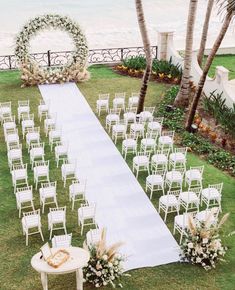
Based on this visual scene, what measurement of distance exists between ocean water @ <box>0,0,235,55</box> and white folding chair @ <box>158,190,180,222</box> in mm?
20352

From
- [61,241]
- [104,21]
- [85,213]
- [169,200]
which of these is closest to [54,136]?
[85,213]

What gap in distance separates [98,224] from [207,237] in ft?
12.8

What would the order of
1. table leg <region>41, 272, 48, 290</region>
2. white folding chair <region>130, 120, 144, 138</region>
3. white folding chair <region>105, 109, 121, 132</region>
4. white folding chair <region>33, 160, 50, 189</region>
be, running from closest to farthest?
table leg <region>41, 272, 48, 290</region> < white folding chair <region>33, 160, 50, 189</region> < white folding chair <region>130, 120, 144, 138</region> < white folding chair <region>105, 109, 121, 132</region>

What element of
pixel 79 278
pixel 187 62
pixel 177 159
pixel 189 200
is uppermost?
pixel 187 62

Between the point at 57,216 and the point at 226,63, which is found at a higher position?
the point at 226,63

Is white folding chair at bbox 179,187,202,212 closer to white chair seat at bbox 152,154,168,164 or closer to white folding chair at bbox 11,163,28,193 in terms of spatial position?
white chair seat at bbox 152,154,168,164

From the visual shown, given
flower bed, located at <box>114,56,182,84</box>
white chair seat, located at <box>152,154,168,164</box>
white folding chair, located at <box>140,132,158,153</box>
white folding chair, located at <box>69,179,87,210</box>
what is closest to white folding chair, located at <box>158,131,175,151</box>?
white folding chair, located at <box>140,132,158,153</box>

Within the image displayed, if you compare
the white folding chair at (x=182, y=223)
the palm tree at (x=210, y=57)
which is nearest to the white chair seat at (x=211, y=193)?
the white folding chair at (x=182, y=223)

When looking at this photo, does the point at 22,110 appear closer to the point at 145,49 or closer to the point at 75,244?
the point at 145,49

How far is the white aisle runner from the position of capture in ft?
57.2

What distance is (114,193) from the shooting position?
66.7 ft

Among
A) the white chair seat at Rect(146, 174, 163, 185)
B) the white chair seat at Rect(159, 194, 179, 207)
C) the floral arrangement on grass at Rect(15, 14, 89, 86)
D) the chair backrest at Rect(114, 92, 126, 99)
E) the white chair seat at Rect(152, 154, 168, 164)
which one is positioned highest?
the floral arrangement on grass at Rect(15, 14, 89, 86)

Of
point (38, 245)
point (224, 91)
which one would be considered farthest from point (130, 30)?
point (38, 245)

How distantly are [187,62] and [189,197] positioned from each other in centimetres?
903
